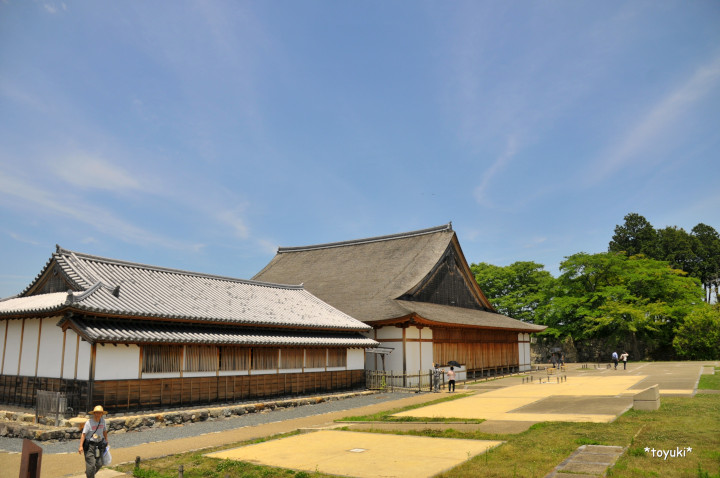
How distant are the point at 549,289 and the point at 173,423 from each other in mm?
46865

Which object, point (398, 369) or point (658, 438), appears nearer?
point (658, 438)

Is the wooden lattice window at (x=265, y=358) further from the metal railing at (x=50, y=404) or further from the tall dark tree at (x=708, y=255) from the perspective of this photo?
the tall dark tree at (x=708, y=255)

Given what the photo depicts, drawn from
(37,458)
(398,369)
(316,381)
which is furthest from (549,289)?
(37,458)

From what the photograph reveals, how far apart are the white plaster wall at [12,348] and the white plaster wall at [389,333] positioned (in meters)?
17.7

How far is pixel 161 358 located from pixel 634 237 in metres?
72.3

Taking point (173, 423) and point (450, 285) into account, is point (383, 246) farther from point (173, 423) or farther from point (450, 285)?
point (173, 423)

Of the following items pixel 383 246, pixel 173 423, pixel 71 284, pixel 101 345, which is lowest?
pixel 173 423

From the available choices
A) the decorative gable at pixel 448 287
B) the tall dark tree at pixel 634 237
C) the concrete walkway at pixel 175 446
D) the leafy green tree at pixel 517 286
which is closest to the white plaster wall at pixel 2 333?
the concrete walkway at pixel 175 446

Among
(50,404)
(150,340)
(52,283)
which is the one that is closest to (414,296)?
(150,340)

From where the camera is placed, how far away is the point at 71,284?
19109mm

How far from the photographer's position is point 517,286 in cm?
6062

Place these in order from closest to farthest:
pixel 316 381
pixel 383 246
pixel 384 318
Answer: pixel 316 381, pixel 384 318, pixel 383 246

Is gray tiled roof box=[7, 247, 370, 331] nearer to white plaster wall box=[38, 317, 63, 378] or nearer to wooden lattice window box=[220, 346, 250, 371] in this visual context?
white plaster wall box=[38, 317, 63, 378]

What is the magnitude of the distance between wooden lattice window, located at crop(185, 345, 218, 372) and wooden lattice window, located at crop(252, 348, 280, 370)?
202cm
